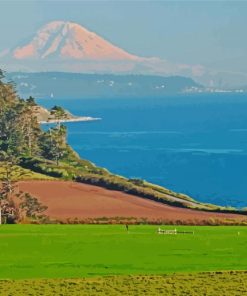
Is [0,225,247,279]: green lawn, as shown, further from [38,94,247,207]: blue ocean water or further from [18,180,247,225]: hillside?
[38,94,247,207]: blue ocean water

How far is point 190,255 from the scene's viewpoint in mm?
30328

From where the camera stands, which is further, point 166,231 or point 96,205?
point 96,205

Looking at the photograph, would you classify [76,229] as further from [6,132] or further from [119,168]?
[119,168]

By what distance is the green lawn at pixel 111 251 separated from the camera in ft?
91.7

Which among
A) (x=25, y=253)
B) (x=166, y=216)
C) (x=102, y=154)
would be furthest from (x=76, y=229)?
(x=102, y=154)

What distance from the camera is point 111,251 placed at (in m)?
30.8

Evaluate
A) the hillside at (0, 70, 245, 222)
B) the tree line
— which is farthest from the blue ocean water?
the tree line

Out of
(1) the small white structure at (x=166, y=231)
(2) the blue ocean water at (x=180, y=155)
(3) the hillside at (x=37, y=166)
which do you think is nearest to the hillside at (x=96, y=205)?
(3) the hillside at (x=37, y=166)

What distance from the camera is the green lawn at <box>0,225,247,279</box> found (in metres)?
28.0

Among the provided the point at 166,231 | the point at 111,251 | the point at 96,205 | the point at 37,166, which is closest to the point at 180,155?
the point at 37,166

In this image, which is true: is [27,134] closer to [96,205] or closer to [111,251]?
[96,205]

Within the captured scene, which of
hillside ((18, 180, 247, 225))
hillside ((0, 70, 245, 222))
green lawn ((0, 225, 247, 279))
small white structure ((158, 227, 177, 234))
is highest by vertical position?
hillside ((0, 70, 245, 222))

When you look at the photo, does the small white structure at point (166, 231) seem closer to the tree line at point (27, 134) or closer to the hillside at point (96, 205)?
the hillside at point (96, 205)

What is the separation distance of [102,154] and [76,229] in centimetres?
9430
